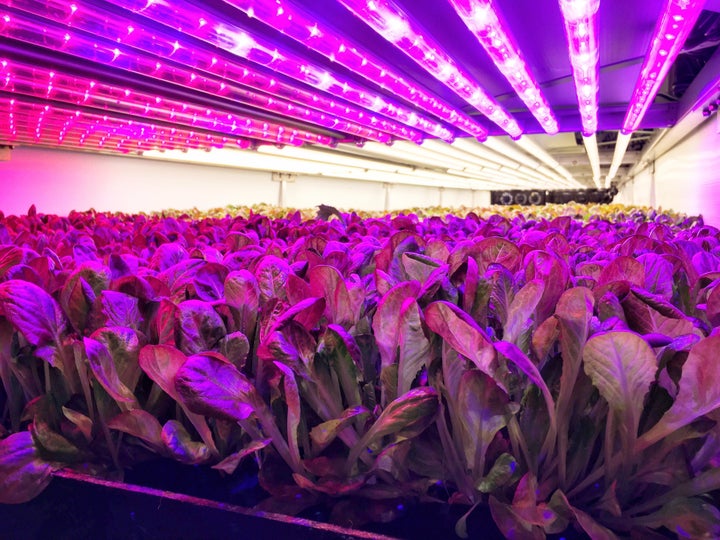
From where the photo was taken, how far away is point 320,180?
19594 mm

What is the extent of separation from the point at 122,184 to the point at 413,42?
11.2 m

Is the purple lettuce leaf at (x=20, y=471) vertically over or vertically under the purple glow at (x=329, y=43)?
under

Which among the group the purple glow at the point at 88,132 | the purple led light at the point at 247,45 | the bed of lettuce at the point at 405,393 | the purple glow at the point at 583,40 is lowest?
the bed of lettuce at the point at 405,393

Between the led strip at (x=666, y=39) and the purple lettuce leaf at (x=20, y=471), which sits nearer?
the purple lettuce leaf at (x=20, y=471)

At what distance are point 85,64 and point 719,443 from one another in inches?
226

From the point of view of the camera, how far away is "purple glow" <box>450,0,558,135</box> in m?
3.21

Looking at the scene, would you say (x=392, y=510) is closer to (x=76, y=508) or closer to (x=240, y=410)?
(x=240, y=410)

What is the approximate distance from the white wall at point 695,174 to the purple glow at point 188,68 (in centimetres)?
444

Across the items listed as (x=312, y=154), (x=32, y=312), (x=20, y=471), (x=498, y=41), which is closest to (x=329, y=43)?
(x=498, y=41)

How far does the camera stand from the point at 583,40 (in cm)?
378

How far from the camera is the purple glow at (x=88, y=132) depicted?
660 cm

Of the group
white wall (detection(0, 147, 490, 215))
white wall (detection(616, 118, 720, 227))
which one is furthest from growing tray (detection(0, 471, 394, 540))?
white wall (detection(0, 147, 490, 215))

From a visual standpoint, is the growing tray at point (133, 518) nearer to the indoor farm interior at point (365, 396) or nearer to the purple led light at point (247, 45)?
the indoor farm interior at point (365, 396)

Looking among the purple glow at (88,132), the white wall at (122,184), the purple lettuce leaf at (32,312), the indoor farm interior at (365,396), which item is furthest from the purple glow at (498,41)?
the white wall at (122,184)
